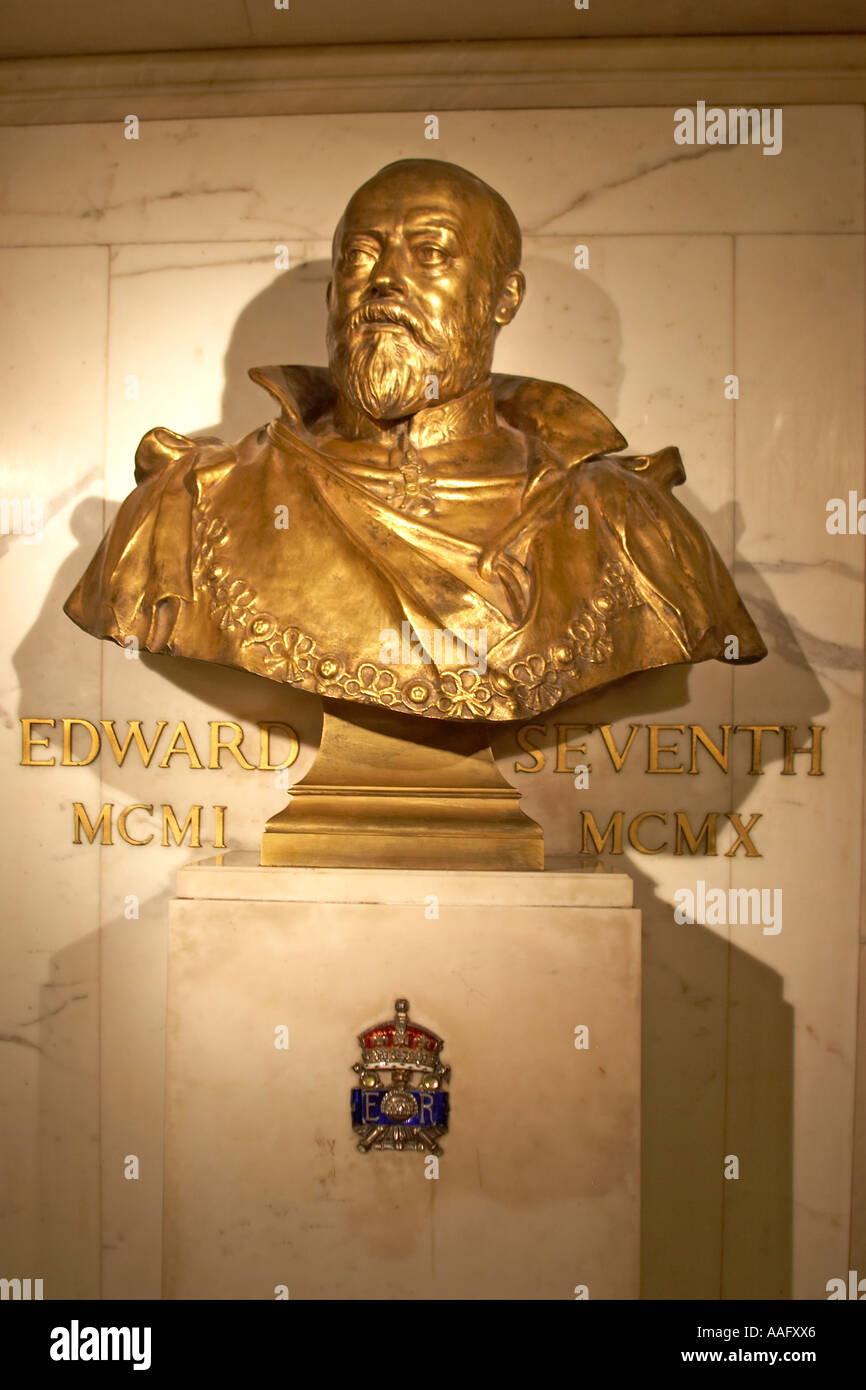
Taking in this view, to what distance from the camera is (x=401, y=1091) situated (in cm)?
259

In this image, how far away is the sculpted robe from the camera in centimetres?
264

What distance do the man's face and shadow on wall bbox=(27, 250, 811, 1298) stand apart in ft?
3.07

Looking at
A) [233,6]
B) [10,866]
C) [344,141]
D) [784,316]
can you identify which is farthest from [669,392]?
[10,866]

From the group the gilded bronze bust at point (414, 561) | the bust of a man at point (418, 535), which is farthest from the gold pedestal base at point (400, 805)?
the bust of a man at point (418, 535)

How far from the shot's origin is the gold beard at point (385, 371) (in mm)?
2736

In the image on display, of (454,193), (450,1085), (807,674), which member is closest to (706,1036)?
(807,674)

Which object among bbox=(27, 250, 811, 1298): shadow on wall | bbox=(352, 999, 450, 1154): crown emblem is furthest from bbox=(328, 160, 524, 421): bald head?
bbox=(352, 999, 450, 1154): crown emblem

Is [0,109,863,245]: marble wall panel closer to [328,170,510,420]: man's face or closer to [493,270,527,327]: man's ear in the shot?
[493,270,527,327]: man's ear

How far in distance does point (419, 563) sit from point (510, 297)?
0.65 metres

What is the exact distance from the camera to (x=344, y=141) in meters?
3.72

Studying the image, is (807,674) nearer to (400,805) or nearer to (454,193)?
(400,805)

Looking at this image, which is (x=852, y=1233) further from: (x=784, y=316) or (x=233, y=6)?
(x=233, y=6)

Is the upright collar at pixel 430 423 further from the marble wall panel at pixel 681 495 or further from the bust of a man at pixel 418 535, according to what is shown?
the marble wall panel at pixel 681 495

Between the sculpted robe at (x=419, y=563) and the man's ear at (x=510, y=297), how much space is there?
0.60 feet
